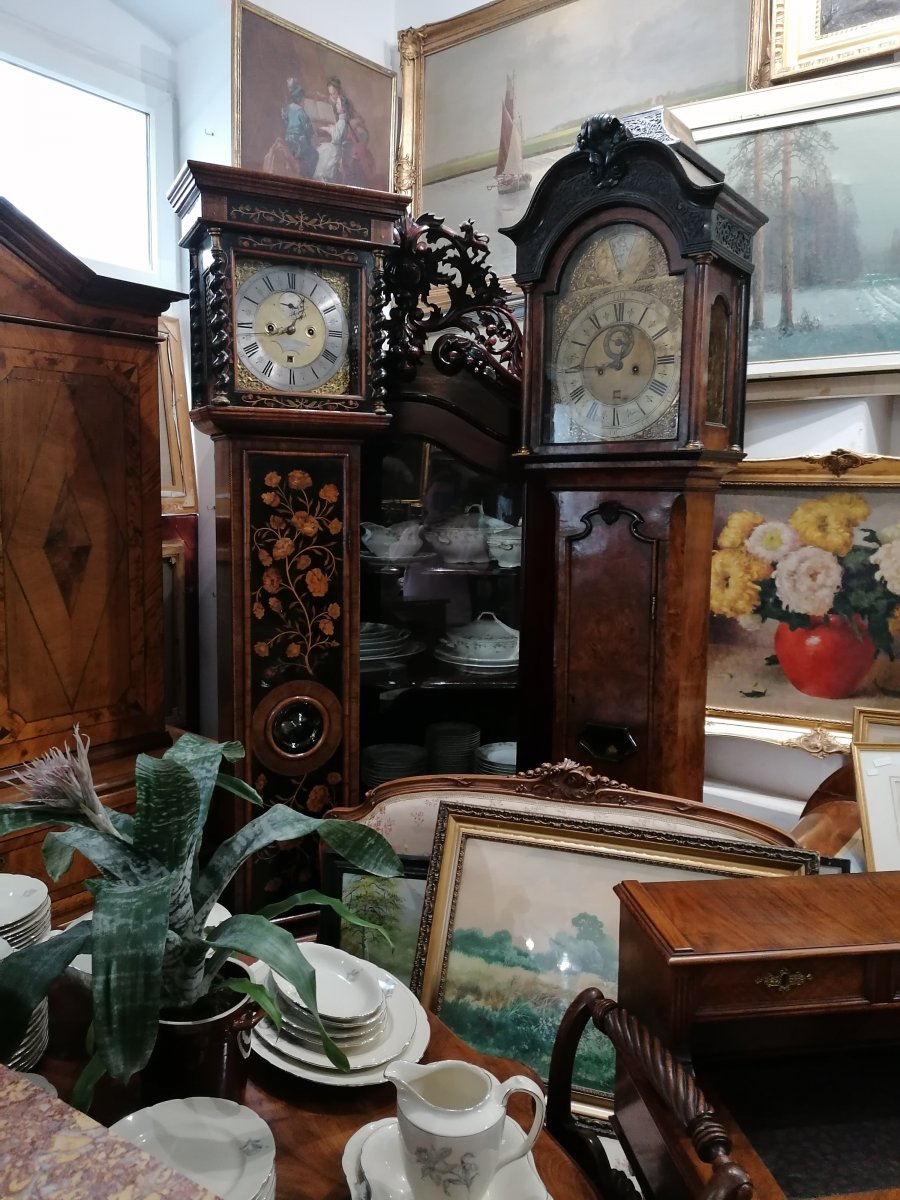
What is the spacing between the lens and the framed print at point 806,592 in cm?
200

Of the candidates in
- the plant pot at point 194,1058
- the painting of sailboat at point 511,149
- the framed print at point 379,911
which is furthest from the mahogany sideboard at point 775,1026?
the painting of sailboat at point 511,149

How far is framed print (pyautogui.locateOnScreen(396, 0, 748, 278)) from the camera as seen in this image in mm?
2209

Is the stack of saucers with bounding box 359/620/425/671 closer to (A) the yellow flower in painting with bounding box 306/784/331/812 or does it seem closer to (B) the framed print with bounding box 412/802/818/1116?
(A) the yellow flower in painting with bounding box 306/784/331/812

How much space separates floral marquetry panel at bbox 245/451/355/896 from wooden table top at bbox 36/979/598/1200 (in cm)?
80

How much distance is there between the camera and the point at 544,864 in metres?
1.24

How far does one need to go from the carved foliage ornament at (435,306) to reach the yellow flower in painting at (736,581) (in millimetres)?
702

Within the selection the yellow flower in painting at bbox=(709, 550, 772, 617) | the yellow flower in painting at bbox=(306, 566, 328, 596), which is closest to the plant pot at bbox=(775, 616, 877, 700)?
the yellow flower in painting at bbox=(709, 550, 772, 617)

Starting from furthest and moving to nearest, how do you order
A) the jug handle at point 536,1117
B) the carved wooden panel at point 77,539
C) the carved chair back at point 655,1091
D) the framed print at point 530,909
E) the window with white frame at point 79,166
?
the window with white frame at point 79,166 → the carved wooden panel at point 77,539 → the framed print at point 530,909 → the jug handle at point 536,1117 → the carved chair back at point 655,1091

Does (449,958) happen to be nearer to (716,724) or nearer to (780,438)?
(716,724)

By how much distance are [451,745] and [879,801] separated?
0.96 m

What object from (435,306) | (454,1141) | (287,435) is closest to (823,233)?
(435,306)

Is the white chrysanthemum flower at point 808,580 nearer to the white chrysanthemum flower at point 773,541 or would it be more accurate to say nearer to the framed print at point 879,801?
the white chrysanthemum flower at point 773,541

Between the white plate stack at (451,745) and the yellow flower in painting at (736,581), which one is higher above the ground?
the yellow flower in painting at (736,581)

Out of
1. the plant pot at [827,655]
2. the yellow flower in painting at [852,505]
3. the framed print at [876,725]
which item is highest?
the yellow flower in painting at [852,505]
